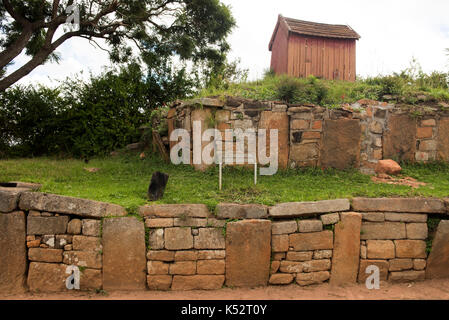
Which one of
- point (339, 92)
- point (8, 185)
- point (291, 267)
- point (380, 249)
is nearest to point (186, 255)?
point (291, 267)

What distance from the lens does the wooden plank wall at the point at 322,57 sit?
9.88 meters

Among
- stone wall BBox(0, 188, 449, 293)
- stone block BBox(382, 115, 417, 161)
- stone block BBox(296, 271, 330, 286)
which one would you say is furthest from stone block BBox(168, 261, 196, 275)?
stone block BBox(382, 115, 417, 161)

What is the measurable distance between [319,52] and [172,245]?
8.80 m

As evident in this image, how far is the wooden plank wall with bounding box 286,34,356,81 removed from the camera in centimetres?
988

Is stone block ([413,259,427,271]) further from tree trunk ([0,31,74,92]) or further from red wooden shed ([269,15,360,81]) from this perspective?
tree trunk ([0,31,74,92])

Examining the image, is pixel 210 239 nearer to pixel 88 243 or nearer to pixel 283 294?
pixel 283 294

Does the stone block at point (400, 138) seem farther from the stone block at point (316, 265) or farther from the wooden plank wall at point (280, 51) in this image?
the wooden plank wall at point (280, 51)

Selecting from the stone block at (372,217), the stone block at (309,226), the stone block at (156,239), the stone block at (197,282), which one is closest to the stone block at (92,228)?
the stone block at (156,239)

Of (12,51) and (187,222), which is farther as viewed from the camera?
(12,51)

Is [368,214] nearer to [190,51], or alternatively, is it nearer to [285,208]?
[285,208]

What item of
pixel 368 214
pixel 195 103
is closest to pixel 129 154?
pixel 195 103

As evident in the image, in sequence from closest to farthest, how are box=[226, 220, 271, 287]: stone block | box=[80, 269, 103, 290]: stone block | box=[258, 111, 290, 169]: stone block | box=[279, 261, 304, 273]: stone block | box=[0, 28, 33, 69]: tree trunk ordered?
1. box=[80, 269, 103, 290]: stone block
2. box=[226, 220, 271, 287]: stone block
3. box=[279, 261, 304, 273]: stone block
4. box=[258, 111, 290, 169]: stone block
5. box=[0, 28, 33, 69]: tree trunk

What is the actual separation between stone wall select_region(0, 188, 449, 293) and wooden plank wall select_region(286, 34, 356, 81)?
7047mm

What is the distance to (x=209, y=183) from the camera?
16.7ft
